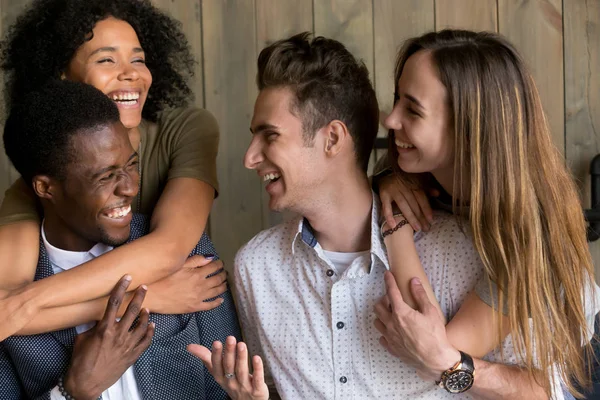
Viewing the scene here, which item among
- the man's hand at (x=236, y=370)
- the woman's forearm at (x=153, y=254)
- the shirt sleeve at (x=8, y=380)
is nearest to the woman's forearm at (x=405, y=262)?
the man's hand at (x=236, y=370)

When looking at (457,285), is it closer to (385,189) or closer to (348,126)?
(385,189)

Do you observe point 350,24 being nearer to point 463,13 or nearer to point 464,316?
Answer: point 463,13

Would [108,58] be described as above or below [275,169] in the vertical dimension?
above

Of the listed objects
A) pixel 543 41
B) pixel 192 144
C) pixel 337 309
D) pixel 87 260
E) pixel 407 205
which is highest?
pixel 543 41

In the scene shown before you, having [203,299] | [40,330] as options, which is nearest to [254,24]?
[203,299]

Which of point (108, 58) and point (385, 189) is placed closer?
point (385, 189)

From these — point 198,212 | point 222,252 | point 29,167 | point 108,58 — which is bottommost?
point 222,252

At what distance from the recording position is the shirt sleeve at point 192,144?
5.96 ft

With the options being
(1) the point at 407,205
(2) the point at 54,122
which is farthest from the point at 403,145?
(2) the point at 54,122

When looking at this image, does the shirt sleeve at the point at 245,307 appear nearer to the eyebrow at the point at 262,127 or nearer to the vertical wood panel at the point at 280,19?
the eyebrow at the point at 262,127

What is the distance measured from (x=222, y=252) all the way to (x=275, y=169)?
2.42 feet

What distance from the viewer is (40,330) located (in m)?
1.54

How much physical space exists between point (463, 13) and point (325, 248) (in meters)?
0.97

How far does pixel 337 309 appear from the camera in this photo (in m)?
1.66
